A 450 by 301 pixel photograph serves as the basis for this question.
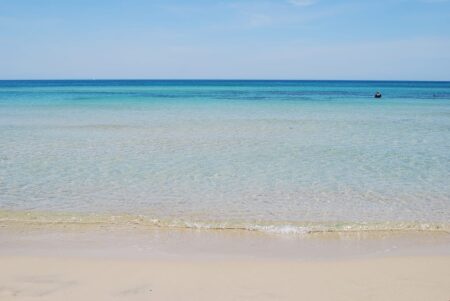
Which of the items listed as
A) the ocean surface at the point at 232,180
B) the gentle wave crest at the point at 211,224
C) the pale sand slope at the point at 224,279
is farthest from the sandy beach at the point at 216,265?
the ocean surface at the point at 232,180

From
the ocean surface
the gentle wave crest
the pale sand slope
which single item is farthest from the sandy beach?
the ocean surface

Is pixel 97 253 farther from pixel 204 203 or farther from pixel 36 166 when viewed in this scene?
pixel 36 166

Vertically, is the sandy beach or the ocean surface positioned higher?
the ocean surface

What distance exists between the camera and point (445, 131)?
1858 cm

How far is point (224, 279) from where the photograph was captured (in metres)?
5.08

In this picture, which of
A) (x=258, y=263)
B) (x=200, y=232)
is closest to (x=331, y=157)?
(x=200, y=232)

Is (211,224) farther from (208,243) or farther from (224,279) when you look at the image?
(224,279)

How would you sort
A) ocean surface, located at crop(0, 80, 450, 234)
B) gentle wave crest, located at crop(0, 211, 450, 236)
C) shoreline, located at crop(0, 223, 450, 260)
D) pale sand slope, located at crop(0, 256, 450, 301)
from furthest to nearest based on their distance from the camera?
ocean surface, located at crop(0, 80, 450, 234) → gentle wave crest, located at crop(0, 211, 450, 236) → shoreline, located at crop(0, 223, 450, 260) → pale sand slope, located at crop(0, 256, 450, 301)

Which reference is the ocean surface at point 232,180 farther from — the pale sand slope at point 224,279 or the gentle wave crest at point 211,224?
the pale sand slope at point 224,279

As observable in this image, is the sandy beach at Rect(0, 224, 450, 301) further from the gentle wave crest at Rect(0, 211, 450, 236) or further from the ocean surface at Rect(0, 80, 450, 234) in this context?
the ocean surface at Rect(0, 80, 450, 234)

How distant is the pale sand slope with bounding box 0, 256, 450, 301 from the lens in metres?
4.69

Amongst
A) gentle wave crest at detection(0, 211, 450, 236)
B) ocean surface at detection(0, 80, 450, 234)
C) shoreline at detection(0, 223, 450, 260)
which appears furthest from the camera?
ocean surface at detection(0, 80, 450, 234)

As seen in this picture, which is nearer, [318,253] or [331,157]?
[318,253]

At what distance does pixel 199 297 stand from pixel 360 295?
1.66 m
